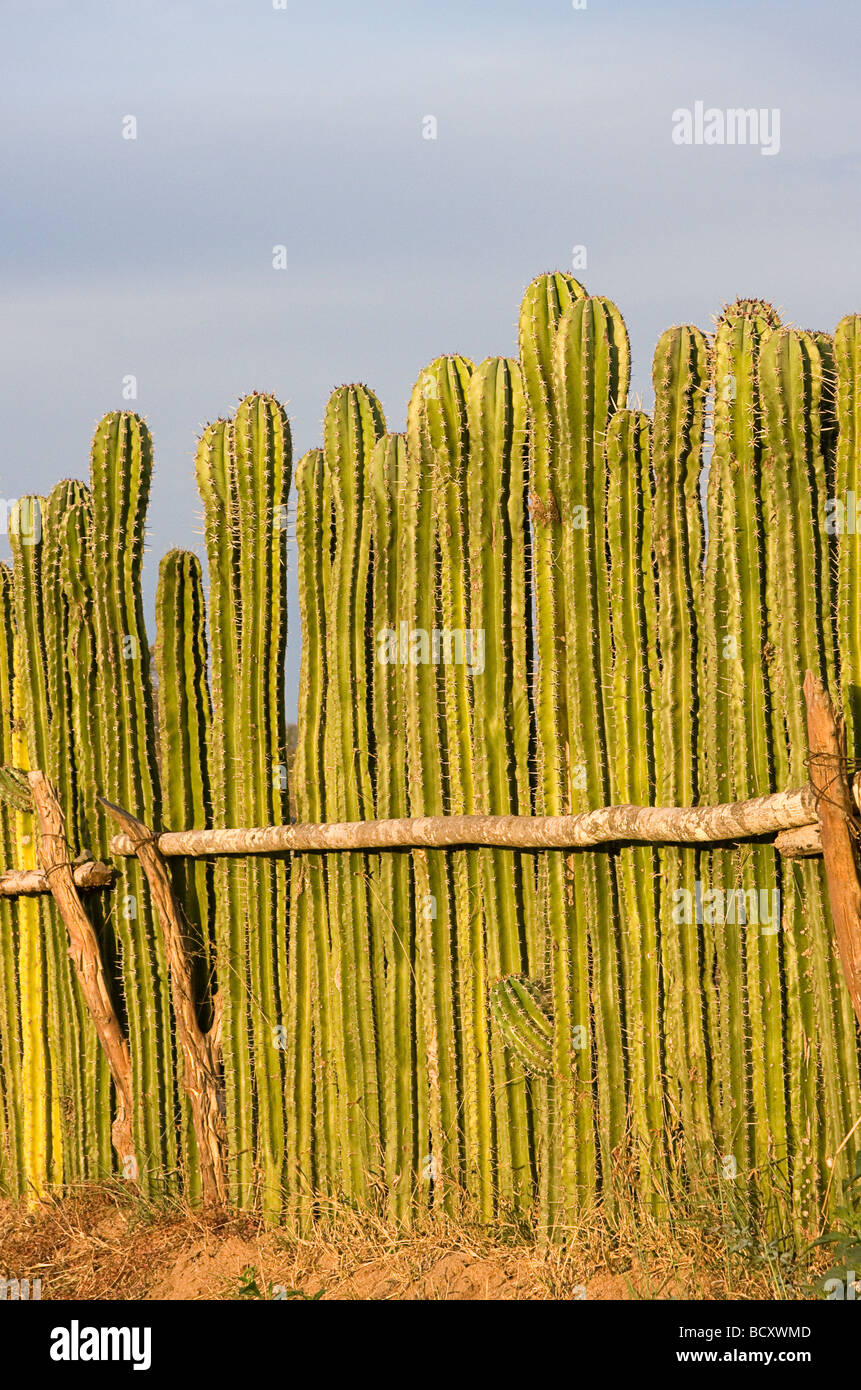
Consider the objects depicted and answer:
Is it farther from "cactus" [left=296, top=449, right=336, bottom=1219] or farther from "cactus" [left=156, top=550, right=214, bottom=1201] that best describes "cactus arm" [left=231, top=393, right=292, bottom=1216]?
"cactus" [left=156, top=550, right=214, bottom=1201]

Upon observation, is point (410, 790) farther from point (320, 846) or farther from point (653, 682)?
point (653, 682)

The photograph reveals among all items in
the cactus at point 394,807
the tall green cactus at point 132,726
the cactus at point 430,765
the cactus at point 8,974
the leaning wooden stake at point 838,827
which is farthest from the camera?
the cactus at point 8,974

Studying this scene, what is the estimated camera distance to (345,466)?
673 cm

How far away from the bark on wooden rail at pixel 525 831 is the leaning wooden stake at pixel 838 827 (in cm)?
12

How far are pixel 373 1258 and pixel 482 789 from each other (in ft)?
6.44

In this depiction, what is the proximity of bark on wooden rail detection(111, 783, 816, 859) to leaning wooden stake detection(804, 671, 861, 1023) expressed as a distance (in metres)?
0.12

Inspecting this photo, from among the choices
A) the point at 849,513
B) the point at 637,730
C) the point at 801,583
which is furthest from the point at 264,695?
the point at 849,513

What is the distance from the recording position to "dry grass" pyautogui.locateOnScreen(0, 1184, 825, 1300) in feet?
17.0

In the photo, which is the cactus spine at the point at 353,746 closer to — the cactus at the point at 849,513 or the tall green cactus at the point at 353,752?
the tall green cactus at the point at 353,752

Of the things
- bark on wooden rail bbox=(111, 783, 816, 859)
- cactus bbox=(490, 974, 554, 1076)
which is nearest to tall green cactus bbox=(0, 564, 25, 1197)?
bark on wooden rail bbox=(111, 783, 816, 859)

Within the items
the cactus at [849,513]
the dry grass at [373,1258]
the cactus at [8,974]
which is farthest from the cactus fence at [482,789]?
the cactus at [8,974]

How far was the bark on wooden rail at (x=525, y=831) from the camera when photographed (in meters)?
5.18

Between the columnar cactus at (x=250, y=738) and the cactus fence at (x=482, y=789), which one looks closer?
the cactus fence at (x=482, y=789)

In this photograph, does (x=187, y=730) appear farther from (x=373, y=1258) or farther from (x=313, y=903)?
(x=373, y=1258)
